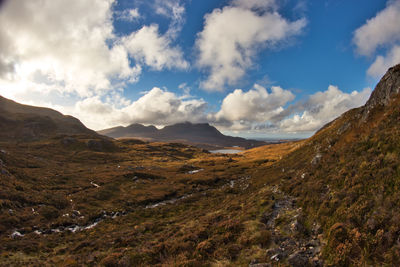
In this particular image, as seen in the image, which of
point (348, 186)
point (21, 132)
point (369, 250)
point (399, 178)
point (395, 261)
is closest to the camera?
point (395, 261)

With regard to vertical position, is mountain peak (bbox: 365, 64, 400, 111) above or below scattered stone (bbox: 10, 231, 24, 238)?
above

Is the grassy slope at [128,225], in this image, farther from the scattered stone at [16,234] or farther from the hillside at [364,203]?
the hillside at [364,203]

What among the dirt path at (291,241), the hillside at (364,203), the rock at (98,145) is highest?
the hillside at (364,203)

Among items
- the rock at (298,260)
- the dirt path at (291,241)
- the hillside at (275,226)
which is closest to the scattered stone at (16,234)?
the hillside at (275,226)

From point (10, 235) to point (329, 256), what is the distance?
119 ft

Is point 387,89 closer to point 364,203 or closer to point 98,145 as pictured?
point 364,203

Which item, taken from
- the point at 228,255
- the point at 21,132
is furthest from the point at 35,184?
the point at 21,132

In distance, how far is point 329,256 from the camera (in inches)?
368

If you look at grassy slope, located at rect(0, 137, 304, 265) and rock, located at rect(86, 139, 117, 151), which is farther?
rock, located at rect(86, 139, 117, 151)

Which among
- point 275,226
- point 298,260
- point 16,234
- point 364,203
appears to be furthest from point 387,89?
point 16,234

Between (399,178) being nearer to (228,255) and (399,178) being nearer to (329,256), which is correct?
(329,256)

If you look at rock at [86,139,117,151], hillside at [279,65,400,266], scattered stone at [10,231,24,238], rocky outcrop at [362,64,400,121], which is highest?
rocky outcrop at [362,64,400,121]

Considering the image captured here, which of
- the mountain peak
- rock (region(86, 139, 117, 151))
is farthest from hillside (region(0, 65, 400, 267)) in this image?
rock (region(86, 139, 117, 151))

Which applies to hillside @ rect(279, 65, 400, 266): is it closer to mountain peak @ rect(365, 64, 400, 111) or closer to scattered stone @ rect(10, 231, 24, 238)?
mountain peak @ rect(365, 64, 400, 111)
